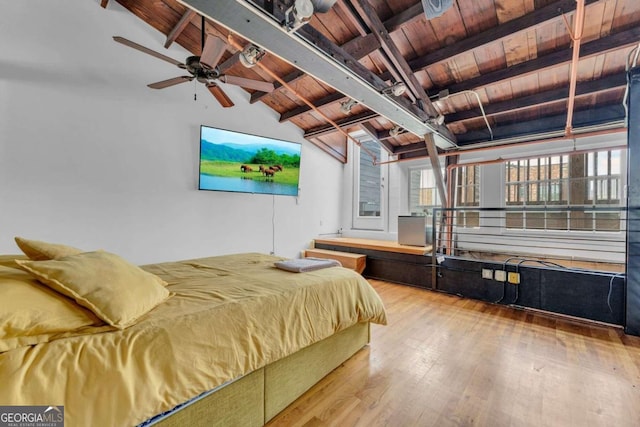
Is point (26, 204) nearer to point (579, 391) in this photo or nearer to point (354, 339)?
point (354, 339)

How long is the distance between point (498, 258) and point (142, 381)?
15.4 ft

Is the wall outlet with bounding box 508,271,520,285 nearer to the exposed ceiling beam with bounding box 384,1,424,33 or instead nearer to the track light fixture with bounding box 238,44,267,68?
the exposed ceiling beam with bounding box 384,1,424,33

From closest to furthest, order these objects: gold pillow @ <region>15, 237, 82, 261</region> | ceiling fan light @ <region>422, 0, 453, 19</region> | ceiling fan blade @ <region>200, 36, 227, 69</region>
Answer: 1. gold pillow @ <region>15, 237, 82, 261</region>
2. ceiling fan light @ <region>422, 0, 453, 19</region>
3. ceiling fan blade @ <region>200, 36, 227, 69</region>

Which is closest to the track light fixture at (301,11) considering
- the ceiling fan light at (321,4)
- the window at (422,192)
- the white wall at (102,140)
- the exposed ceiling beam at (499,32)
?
the ceiling fan light at (321,4)

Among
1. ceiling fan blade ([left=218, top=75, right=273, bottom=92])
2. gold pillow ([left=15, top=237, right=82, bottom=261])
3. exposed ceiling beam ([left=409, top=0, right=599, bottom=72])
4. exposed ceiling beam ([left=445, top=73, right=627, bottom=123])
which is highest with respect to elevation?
exposed ceiling beam ([left=409, top=0, right=599, bottom=72])

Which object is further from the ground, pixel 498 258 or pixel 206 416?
pixel 498 258

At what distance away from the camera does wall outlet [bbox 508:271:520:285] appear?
3.16 metres

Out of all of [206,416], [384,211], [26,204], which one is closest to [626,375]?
[206,416]

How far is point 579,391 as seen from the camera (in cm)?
173

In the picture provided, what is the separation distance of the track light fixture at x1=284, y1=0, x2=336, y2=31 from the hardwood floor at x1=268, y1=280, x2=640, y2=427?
243 centimetres

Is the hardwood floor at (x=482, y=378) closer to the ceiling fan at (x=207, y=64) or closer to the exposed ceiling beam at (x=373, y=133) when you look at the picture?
the ceiling fan at (x=207, y=64)

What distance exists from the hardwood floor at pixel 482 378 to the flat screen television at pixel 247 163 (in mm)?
2949

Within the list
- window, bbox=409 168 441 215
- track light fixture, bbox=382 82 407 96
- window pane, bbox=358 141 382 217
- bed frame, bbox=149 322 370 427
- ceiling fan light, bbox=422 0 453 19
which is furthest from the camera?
window pane, bbox=358 141 382 217
